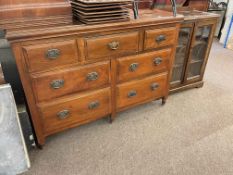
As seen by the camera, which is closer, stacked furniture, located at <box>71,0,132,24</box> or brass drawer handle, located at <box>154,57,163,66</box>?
stacked furniture, located at <box>71,0,132,24</box>

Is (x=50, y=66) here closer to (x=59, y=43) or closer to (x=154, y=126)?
(x=59, y=43)

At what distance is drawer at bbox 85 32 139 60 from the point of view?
1357 mm

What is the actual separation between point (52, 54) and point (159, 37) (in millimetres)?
870

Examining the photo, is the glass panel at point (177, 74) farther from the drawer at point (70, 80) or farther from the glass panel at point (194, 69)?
the drawer at point (70, 80)

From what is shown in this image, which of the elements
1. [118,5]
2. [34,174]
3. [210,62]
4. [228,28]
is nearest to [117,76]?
[118,5]

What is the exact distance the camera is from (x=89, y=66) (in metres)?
1.42

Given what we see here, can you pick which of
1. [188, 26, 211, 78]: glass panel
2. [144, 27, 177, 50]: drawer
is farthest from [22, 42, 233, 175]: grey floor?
[144, 27, 177, 50]: drawer

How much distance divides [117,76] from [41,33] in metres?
0.66

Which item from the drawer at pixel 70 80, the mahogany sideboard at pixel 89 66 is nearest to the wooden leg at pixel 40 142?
the mahogany sideboard at pixel 89 66

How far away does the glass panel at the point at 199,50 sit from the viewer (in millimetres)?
2074

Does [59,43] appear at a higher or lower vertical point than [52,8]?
lower

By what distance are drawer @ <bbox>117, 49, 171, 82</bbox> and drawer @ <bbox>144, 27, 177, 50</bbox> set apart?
0.07m

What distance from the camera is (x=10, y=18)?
1.31 metres

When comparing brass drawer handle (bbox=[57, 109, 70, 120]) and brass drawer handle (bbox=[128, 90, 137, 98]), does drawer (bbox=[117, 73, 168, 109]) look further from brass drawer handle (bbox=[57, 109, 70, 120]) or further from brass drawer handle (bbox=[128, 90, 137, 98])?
brass drawer handle (bbox=[57, 109, 70, 120])
